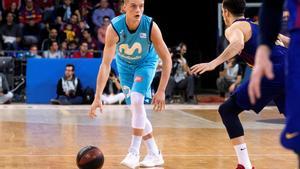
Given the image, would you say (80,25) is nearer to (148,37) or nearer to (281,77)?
(148,37)

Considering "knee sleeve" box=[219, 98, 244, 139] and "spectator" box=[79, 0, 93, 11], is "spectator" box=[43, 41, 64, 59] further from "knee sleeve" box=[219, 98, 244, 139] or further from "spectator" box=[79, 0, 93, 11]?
"knee sleeve" box=[219, 98, 244, 139]

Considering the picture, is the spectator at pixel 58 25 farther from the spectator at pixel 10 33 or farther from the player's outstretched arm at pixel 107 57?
the player's outstretched arm at pixel 107 57

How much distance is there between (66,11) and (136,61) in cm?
1205

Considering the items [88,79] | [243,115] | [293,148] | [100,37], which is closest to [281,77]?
[293,148]

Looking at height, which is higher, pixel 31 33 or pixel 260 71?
pixel 260 71

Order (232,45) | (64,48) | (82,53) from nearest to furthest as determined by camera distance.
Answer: (232,45) → (82,53) → (64,48)

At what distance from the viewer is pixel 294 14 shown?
331cm

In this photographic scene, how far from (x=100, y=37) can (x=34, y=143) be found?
31.1 ft

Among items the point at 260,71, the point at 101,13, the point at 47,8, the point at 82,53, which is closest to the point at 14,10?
the point at 47,8

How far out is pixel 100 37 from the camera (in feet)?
59.3

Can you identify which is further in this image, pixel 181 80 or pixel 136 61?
pixel 181 80

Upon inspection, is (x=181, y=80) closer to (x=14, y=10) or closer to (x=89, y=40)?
(x=89, y=40)

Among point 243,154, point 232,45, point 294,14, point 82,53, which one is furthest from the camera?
point 82,53

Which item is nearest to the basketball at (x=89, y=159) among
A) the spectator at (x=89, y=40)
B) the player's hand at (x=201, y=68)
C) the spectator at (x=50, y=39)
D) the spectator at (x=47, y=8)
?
the player's hand at (x=201, y=68)
